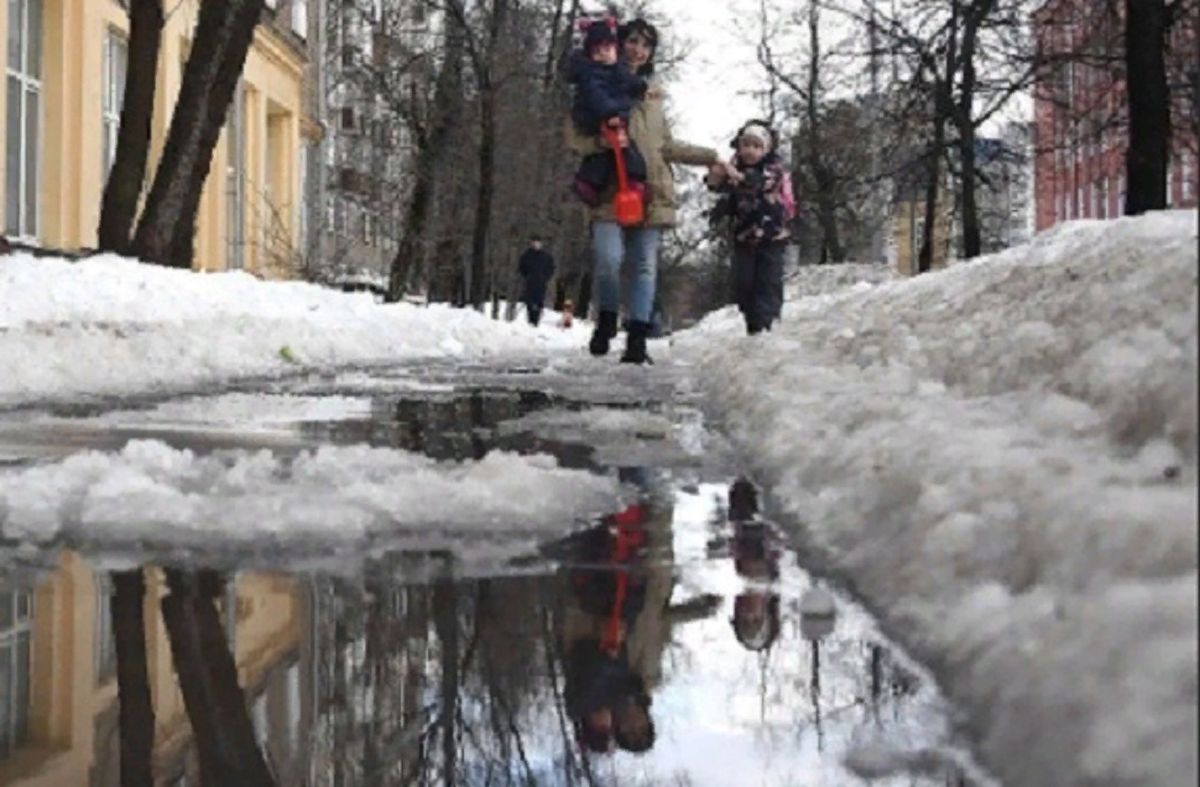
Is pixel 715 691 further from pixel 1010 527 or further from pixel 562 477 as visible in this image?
pixel 562 477

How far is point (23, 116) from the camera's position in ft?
67.2

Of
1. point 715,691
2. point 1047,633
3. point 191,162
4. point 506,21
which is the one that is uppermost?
point 506,21

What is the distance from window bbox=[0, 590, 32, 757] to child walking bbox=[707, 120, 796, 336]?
31.5 feet

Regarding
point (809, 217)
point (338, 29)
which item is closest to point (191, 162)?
point (338, 29)

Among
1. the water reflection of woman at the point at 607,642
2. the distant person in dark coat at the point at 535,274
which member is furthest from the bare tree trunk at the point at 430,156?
the water reflection of woman at the point at 607,642

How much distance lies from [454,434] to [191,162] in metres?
11.3

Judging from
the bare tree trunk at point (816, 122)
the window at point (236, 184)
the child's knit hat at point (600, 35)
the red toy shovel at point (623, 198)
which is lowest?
the red toy shovel at point (623, 198)

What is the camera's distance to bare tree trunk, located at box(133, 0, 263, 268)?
55.3 ft

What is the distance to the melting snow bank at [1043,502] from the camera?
6.50 feet

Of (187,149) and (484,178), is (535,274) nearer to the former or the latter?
(484,178)

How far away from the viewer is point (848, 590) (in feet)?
10.7

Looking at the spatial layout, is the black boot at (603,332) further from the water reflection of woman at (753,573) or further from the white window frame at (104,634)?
the white window frame at (104,634)

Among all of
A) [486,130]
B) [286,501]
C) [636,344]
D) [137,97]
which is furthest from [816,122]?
[286,501]

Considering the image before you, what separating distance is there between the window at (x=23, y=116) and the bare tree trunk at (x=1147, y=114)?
1274 cm
